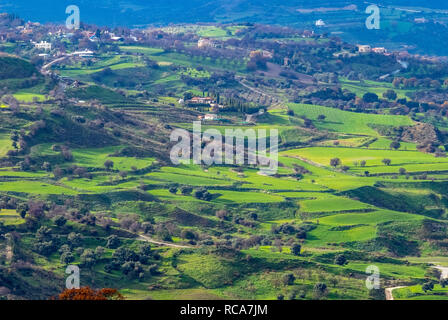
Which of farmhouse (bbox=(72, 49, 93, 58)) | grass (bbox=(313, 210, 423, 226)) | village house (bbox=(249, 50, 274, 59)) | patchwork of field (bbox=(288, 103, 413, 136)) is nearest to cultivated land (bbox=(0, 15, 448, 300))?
grass (bbox=(313, 210, 423, 226))

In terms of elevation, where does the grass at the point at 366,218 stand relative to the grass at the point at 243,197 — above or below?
below

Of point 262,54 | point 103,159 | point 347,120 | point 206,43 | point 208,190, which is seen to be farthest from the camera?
point 206,43

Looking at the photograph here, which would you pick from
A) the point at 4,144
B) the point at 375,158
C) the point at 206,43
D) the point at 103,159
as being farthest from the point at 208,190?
the point at 206,43

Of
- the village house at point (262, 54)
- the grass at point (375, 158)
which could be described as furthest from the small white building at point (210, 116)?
the village house at point (262, 54)

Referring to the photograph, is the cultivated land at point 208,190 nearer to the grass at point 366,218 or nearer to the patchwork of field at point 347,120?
the grass at point 366,218

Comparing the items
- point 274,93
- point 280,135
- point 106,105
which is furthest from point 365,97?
point 106,105

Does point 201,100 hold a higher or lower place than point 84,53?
lower

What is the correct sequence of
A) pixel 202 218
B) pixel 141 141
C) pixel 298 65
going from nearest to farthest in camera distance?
pixel 202 218, pixel 141 141, pixel 298 65

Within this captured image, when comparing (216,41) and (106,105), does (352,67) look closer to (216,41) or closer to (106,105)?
(216,41)

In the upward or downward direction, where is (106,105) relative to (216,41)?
downward

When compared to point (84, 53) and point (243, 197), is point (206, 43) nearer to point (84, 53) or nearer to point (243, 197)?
point (84, 53)

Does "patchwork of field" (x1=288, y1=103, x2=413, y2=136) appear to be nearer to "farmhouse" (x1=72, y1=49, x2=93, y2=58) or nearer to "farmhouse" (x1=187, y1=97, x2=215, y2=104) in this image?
"farmhouse" (x1=187, y1=97, x2=215, y2=104)
